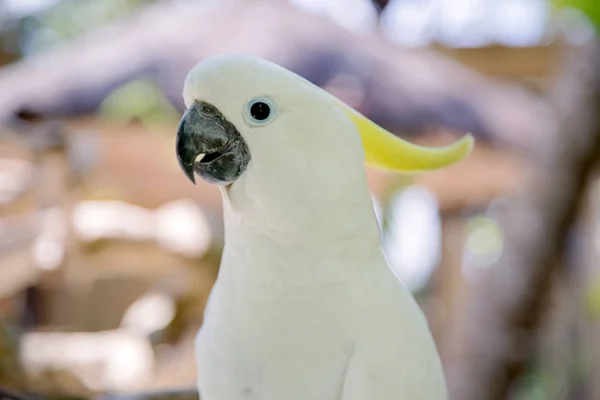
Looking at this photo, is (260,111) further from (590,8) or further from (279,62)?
(279,62)

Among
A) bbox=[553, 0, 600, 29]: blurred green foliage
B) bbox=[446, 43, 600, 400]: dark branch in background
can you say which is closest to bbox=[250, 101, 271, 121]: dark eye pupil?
bbox=[553, 0, 600, 29]: blurred green foliage

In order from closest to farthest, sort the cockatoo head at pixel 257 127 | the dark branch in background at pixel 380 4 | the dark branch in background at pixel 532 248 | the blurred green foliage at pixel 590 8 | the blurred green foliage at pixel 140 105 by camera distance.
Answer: the cockatoo head at pixel 257 127
the blurred green foliage at pixel 590 8
the dark branch in background at pixel 532 248
the blurred green foliage at pixel 140 105
the dark branch in background at pixel 380 4

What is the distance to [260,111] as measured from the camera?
1.73 ft

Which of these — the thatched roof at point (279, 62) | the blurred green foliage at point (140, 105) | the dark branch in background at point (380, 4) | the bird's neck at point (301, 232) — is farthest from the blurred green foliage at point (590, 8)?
the dark branch in background at point (380, 4)

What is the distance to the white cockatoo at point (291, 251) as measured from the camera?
53 centimetres

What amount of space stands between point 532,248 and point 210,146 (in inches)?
32.2

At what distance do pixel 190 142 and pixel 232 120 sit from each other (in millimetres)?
40

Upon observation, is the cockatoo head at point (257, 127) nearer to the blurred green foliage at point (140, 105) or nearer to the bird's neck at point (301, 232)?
the bird's neck at point (301, 232)

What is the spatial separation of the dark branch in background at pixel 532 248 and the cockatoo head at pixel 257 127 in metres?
0.69

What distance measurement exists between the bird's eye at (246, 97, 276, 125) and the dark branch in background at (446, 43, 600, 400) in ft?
2.47

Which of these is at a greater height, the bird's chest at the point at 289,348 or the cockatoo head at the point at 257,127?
the cockatoo head at the point at 257,127

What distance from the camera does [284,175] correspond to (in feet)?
1.77

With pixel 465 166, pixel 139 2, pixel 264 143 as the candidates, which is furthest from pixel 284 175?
pixel 139 2

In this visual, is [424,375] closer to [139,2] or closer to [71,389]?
[71,389]
